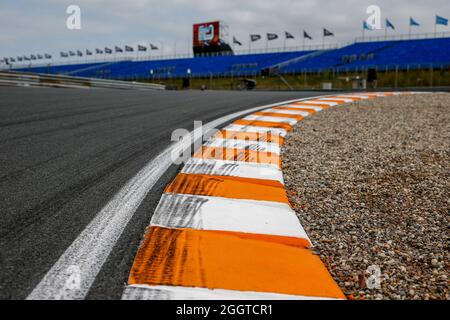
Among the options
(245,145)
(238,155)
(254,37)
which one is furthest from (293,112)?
(254,37)

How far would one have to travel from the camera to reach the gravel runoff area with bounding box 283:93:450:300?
81.9 inches

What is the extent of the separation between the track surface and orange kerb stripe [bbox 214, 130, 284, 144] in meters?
0.77

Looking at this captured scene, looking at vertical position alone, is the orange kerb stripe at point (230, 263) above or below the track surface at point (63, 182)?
below

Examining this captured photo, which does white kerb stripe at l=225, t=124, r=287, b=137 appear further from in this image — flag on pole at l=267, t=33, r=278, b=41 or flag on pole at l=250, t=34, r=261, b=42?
flag on pole at l=250, t=34, r=261, b=42

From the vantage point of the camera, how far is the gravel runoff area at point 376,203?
208 cm

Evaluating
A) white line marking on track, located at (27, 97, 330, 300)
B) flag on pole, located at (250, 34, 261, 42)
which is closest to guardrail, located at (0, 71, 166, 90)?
white line marking on track, located at (27, 97, 330, 300)

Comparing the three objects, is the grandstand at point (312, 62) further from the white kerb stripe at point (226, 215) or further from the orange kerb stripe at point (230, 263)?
the orange kerb stripe at point (230, 263)

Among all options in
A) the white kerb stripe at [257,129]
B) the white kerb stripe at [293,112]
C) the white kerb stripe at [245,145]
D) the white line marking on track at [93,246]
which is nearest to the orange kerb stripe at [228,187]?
the white line marking on track at [93,246]

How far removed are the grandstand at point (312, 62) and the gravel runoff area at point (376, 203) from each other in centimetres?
3764

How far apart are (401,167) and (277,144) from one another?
1.60 meters

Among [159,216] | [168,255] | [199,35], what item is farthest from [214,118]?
[199,35]

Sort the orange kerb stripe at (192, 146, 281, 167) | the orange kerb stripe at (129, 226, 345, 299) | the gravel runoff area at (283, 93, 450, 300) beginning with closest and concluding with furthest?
the orange kerb stripe at (129, 226, 345, 299)
the gravel runoff area at (283, 93, 450, 300)
the orange kerb stripe at (192, 146, 281, 167)

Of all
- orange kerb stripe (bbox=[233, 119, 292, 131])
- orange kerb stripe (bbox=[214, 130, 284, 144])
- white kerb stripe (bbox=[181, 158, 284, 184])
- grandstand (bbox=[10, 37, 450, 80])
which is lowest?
white kerb stripe (bbox=[181, 158, 284, 184])

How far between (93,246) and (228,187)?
142 cm
